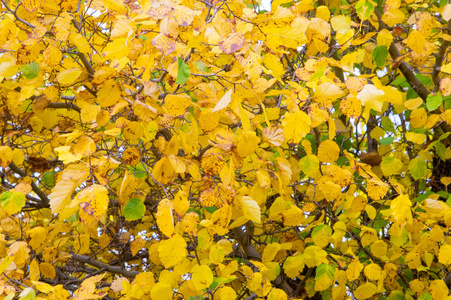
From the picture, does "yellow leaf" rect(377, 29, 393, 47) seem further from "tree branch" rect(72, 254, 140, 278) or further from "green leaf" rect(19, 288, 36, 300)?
"green leaf" rect(19, 288, 36, 300)

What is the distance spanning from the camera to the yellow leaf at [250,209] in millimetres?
1559

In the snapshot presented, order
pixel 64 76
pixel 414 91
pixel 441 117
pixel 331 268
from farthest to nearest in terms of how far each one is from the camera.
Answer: pixel 414 91, pixel 441 117, pixel 331 268, pixel 64 76

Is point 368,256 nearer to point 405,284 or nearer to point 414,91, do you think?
point 405,284

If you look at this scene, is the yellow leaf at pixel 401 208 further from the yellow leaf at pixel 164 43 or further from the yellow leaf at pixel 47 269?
the yellow leaf at pixel 47 269

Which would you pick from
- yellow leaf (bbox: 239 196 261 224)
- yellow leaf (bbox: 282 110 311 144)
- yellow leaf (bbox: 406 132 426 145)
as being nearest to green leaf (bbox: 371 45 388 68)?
yellow leaf (bbox: 406 132 426 145)

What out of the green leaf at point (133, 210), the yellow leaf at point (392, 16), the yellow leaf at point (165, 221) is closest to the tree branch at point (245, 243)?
the green leaf at point (133, 210)

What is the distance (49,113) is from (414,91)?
227 cm

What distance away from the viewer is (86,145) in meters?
1.56

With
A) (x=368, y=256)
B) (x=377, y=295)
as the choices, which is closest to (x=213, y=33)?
(x=368, y=256)

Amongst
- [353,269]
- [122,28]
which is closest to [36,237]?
[122,28]

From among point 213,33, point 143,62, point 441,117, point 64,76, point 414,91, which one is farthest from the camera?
point 414,91

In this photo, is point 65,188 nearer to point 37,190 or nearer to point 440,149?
point 37,190

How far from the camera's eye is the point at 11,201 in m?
1.94

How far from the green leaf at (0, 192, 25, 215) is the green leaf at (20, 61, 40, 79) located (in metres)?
0.51
